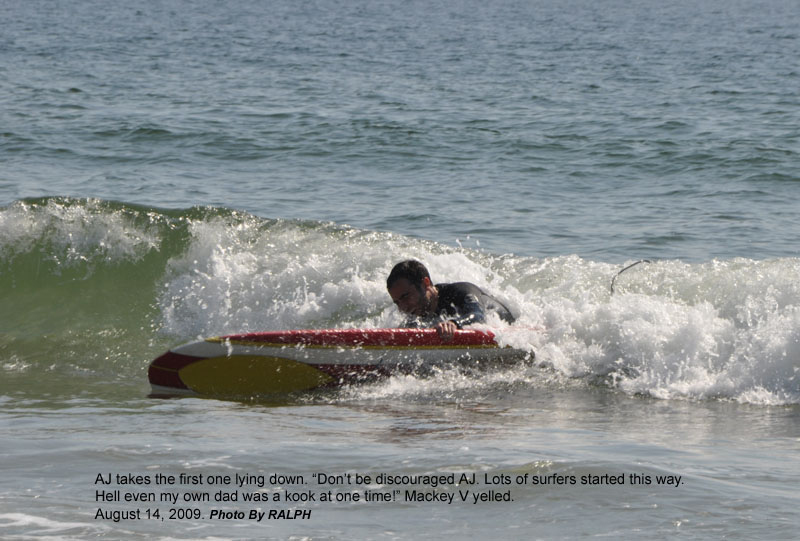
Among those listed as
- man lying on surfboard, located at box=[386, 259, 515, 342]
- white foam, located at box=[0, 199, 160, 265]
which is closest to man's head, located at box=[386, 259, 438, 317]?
man lying on surfboard, located at box=[386, 259, 515, 342]

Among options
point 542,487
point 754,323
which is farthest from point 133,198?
point 542,487

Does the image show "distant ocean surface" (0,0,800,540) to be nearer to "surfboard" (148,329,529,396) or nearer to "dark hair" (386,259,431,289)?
"surfboard" (148,329,529,396)

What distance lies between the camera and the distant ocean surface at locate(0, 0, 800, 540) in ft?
14.6

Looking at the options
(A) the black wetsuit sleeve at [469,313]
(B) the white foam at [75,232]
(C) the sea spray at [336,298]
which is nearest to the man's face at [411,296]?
(A) the black wetsuit sleeve at [469,313]

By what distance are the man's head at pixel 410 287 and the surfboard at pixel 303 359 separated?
187 millimetres

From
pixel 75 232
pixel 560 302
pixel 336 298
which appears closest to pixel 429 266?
pixel 336 298

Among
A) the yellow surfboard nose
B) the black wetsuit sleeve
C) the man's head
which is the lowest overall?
the yellow surfboard nose

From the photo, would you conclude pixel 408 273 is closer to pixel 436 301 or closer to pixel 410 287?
pixel 410 287

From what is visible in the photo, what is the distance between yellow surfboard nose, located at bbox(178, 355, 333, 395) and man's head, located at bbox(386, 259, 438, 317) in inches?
29.5

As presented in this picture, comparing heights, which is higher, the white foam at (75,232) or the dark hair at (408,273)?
the white foam at (75,232)

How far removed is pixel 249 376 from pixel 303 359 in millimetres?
390

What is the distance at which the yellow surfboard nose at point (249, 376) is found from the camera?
277 inches

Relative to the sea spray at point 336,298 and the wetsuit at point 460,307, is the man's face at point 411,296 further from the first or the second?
the sea spray at point 336,298

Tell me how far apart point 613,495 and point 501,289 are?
17.9ft
